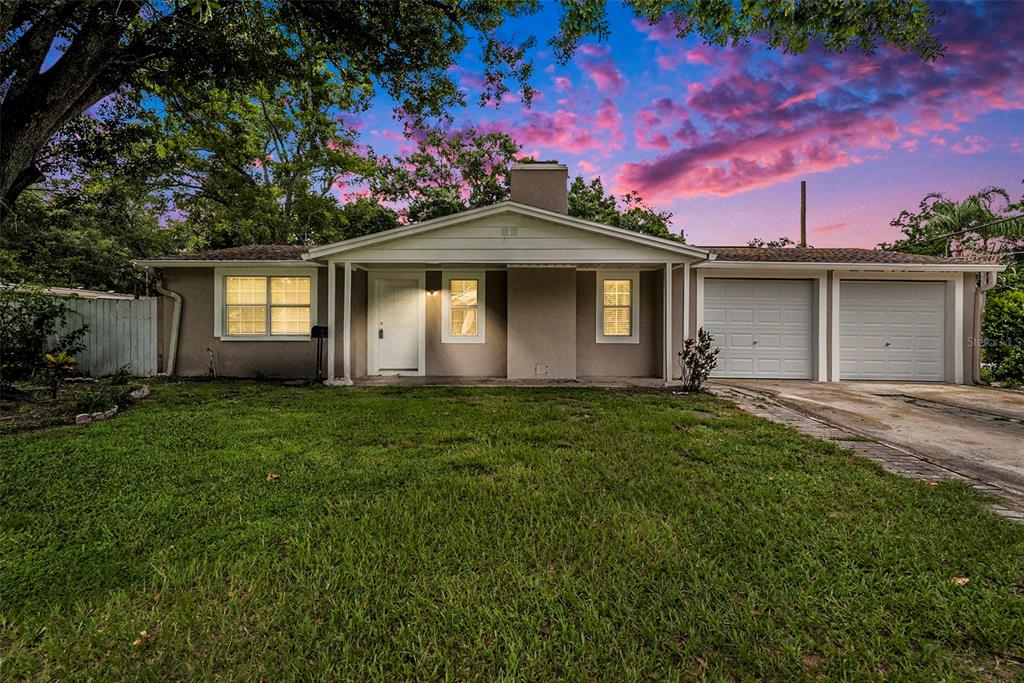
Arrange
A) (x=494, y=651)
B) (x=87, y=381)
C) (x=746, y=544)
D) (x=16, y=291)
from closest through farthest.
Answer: (x=494, y=651) → (x=746, y=544) → (x=16, y=291) → (x=87, y=381)

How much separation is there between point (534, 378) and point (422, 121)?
6.34 m

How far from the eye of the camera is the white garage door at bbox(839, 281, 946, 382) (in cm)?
946

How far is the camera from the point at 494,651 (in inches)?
64.9

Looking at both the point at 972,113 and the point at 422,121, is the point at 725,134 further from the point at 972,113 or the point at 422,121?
the point at 422,121

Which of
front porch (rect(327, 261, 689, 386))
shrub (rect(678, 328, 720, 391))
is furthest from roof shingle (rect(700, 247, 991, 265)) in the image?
shrub (rect(678, 328, 720, 391))

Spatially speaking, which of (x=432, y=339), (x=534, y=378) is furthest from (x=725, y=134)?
(x=432, y=339)

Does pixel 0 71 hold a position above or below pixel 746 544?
above

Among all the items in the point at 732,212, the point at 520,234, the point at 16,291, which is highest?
the point at 732,212

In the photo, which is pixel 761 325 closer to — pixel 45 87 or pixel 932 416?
pixel 932 416

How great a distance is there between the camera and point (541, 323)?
914 cm

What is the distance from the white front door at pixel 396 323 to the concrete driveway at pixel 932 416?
7.00m

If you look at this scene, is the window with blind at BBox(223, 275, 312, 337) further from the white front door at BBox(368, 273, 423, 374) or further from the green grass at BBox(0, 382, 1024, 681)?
the green grass at BBox(0, 382, 1024, 681)

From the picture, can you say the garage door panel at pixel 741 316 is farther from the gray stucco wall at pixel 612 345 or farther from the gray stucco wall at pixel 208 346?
the gray stucco wall at pixel 208 346

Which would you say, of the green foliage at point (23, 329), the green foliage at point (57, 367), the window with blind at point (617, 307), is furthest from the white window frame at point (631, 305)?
the green foliage at point (23, 329)
